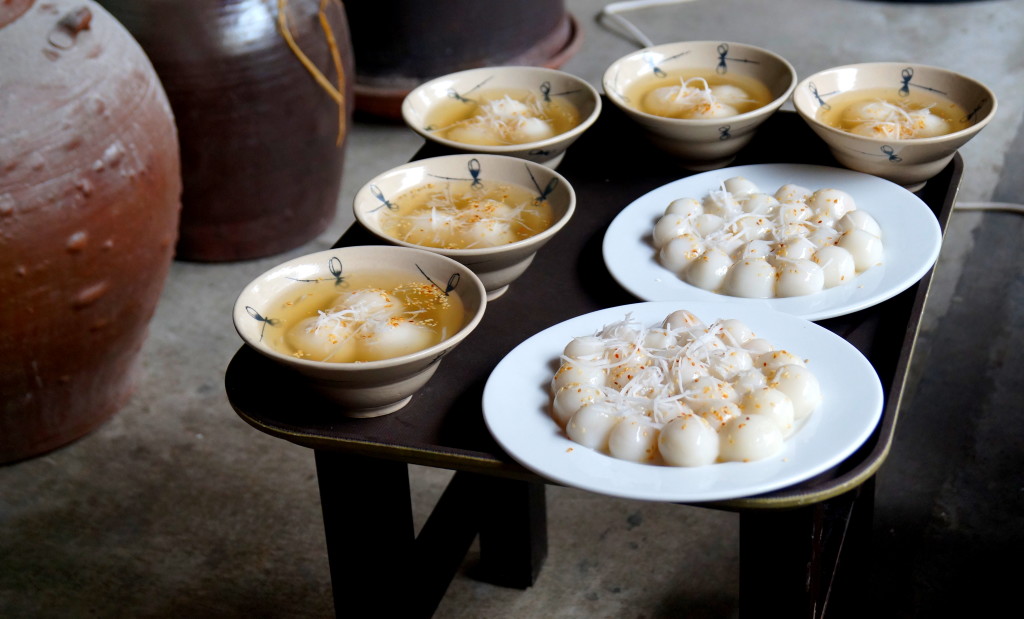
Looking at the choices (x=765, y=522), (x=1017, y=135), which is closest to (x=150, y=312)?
(x=765, y=522)

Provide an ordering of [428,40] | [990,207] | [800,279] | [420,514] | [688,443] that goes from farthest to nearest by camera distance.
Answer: [428,40]
[990,207]
[420,514]
[800,279]
[688,443]

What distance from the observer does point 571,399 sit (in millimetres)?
1032

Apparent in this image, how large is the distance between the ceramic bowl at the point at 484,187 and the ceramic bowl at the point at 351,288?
0.03 m

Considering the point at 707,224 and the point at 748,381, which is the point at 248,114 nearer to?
the point at 707,224

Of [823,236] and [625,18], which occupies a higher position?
[823,236]

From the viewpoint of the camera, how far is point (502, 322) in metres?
1.26

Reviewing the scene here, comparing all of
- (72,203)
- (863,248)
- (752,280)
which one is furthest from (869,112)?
(72,203)

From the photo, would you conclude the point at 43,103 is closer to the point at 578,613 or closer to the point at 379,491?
the point at 379,491

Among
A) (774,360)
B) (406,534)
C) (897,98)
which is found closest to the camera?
(774,360)

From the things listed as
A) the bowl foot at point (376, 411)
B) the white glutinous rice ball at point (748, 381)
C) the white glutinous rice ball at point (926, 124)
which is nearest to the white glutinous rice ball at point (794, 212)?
the white glutinous rice ball at point (926, 124)

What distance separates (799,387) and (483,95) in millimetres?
852

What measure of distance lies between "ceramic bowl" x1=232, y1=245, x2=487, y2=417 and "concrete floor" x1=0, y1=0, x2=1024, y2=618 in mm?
803

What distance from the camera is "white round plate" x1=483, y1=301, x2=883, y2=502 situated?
937 millimetres

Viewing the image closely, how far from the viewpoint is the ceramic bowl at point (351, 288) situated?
3.35ft
